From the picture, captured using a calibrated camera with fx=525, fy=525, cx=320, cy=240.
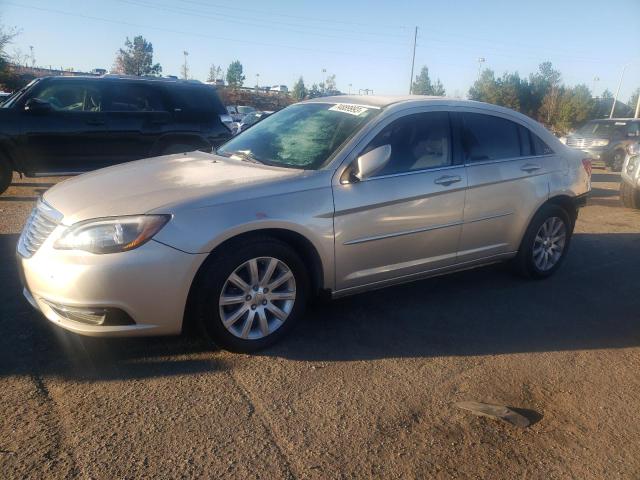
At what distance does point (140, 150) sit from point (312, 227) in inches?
235

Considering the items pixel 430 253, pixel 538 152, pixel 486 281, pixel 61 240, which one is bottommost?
pixel 486 281

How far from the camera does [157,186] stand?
344 cm

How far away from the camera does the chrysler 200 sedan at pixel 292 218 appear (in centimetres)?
304

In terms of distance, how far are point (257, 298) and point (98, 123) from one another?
20.2 ft

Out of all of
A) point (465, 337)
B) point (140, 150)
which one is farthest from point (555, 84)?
point (465, 337)

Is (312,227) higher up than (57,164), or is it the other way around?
(312,227)

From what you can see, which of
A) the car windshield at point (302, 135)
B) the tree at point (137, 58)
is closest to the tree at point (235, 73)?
the tree at point (137, 58)

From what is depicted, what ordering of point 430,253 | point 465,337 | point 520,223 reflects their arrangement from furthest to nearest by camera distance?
point 520,223 → point 430,253 → point 465,337

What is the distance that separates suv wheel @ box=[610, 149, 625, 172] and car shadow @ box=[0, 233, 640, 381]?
45.4 feet

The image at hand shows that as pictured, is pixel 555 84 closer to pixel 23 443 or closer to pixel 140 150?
pixel 140 150

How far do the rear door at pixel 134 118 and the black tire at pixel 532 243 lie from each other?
6.09 meters

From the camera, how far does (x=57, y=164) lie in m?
8.14

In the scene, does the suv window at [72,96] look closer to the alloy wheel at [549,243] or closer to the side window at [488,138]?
the side window at [488,138]

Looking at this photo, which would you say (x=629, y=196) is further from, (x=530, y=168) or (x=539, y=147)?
(x=530, y=168)
